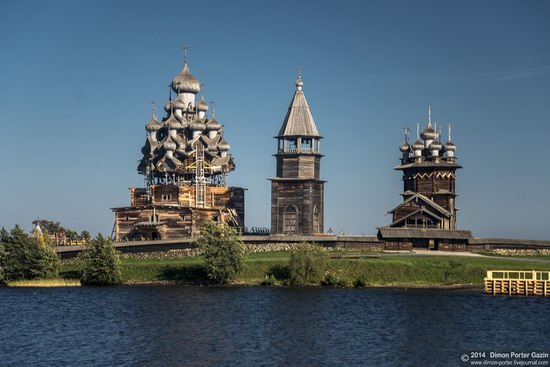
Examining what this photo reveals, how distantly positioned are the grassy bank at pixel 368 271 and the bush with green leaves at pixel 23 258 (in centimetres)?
265

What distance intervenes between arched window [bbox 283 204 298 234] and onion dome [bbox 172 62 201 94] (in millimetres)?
22343

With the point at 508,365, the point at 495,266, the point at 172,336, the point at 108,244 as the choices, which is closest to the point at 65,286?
the point at 108,244

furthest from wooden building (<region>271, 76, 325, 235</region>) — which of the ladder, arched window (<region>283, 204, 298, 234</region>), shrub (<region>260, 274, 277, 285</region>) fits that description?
shrub (<region>260, 274, 277, 285</region>)

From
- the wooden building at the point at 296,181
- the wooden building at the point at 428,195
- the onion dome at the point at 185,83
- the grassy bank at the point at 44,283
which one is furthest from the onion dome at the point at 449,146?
the grassy bank at the point at 44,283

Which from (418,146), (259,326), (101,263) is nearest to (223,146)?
(418,146)

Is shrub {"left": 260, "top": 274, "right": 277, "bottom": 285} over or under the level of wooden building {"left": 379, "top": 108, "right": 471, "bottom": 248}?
under

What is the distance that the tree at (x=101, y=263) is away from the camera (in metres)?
76.9

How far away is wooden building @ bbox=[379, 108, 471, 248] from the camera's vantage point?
296ft

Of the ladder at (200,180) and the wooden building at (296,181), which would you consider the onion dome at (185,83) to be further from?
the wooden building at (296,181)

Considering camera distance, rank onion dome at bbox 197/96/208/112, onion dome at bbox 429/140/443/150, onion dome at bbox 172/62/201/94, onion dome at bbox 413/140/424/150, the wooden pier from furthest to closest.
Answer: onion dome at bbox 172/62/201/94
onion dome at bbox 197/96/208/112
onion dome at bbox 413/140/424/150
onion dome at bbox 429/140/443/150
the wooden pier

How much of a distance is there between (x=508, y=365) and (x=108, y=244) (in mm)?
41189

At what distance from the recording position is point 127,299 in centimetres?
6788

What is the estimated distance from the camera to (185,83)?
360ft

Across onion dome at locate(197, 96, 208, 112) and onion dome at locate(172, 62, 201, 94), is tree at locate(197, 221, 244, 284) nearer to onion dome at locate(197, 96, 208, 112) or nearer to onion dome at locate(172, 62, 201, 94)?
onion dome at locate(197, 96, 208, 112)
